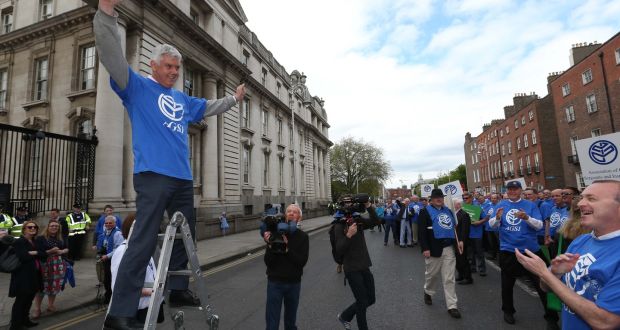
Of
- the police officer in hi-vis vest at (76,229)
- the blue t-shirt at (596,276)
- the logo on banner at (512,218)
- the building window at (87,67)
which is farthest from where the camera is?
the building window at (87,67)

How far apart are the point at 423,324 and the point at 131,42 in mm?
15341

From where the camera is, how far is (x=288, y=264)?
4.04 meters

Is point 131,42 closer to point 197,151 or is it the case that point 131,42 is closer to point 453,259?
point 197,151

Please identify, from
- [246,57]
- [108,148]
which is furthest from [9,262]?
[246,57]

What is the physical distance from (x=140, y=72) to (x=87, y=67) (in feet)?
10.0

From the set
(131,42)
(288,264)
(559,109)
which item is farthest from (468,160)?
(288,264)

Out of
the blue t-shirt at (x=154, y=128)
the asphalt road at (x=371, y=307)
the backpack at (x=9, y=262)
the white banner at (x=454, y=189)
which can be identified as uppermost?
the blue t-shirt at (x=154, y=128)

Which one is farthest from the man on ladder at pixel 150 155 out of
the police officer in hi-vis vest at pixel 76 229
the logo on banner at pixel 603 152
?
the police officer in hi-vis vest at pixel 76 229

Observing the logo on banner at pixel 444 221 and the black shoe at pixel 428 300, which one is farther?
the logo on banner at pixel 444 221

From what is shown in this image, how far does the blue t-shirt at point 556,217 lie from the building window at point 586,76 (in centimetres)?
2820

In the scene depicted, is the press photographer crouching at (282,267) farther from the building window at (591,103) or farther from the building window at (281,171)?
the building window at (591,103)

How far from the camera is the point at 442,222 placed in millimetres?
6109

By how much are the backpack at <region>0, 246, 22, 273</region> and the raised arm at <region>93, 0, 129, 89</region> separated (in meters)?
4.82

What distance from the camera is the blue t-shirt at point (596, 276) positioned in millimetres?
1738
